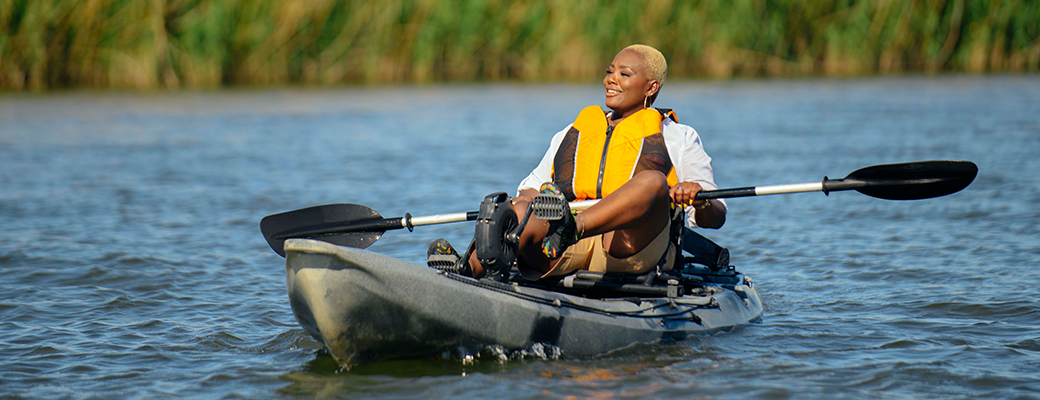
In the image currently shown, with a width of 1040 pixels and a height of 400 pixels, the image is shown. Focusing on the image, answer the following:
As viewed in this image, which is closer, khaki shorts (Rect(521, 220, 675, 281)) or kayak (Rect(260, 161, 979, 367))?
kayak (Rect(260, 161, 979, 367))

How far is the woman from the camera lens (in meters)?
4.38

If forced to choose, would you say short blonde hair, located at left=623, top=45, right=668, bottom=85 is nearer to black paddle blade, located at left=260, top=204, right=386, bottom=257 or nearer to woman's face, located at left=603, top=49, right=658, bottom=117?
woman's face, located at left=603, top=49, right=658, bottom=117

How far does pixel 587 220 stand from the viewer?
398 centimetres

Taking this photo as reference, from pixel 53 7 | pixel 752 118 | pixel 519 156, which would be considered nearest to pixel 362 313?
pixel 519 156

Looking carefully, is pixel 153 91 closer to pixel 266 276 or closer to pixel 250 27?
pixel 250 27

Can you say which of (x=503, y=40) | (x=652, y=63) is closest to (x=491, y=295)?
(x=652, y=63)

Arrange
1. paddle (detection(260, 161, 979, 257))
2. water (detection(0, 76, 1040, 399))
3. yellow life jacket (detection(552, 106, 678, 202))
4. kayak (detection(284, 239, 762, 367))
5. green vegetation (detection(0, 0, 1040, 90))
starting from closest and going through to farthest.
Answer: kayak (detection(284, 239, 762, 367)) < water (detection(0, 76, 1040, 399)) < yellow life jacket (detection(552, 106, 678, 202)) < paddle (detection(260, 161, 979, 257)) < green vegetation (detection(0, 0, 1040, 90))

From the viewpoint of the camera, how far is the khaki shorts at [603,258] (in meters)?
4.51

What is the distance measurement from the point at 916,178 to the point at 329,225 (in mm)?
2692

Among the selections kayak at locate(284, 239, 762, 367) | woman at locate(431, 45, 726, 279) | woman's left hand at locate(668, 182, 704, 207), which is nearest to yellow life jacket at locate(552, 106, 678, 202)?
woman at locate(431, 45, 726, 279)

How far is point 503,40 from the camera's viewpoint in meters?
20.6

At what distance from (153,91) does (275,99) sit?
85.7 inches

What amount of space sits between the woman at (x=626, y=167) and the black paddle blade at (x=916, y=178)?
756 millimetres

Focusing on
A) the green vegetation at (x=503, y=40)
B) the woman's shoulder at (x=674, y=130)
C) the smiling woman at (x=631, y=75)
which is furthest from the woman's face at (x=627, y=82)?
the green vegetation at (x=503, y=40)
